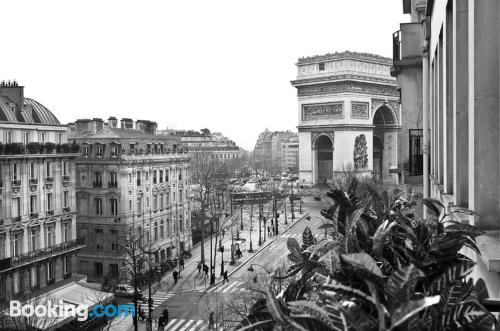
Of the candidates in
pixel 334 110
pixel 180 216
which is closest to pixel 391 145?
pixel 334 110

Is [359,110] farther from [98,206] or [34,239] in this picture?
[34,239]

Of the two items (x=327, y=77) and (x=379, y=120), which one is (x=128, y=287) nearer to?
(x=327, y=77)

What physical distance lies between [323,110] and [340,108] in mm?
2245

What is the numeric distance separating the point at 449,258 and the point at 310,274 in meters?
0.91

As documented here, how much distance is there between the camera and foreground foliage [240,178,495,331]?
2.45 metres

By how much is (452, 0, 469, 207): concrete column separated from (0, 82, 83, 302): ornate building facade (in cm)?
2159

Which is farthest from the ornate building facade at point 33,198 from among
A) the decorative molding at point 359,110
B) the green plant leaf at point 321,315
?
the decorative molding at point 359,110

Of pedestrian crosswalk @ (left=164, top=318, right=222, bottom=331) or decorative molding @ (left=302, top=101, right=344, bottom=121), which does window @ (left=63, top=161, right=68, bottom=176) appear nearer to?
pedestrian crosswalk @ (left=164, top=318, right=222, bottom=331)

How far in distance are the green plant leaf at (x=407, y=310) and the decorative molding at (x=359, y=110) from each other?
67.1m

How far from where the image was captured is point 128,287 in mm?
32156

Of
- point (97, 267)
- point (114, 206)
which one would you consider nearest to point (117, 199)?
point (114, 206)


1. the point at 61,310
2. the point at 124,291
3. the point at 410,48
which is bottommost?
the point at 124,291

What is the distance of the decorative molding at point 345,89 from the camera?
6731 cm

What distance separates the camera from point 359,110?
68875 millimetres
